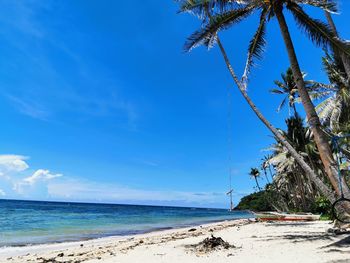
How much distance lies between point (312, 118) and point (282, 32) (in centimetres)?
283

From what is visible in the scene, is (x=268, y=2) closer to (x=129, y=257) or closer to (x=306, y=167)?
(x=306, y=167)

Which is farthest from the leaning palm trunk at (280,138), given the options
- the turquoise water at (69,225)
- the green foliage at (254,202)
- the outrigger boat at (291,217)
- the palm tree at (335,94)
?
the green foliage at (254,202)

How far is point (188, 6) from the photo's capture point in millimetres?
11664

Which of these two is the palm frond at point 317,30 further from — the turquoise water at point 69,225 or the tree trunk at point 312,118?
the turquoise water at point 69,225

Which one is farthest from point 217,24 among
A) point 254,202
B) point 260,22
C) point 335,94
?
point 254,202

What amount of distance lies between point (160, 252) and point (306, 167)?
4.95 metres

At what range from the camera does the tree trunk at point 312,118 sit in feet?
29.4

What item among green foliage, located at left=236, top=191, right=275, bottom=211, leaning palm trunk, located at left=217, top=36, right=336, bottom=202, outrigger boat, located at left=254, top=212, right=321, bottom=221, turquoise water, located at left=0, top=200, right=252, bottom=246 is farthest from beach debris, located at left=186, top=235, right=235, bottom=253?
green foliage, located at left=236, top=191, right=275, bottom=211

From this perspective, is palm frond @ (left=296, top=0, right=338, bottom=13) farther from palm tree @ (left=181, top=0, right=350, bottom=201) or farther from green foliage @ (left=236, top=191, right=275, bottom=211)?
green foliage @ (left=236, top=191, right=275, bottom=211)

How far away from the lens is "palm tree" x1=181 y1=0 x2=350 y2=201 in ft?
30.6

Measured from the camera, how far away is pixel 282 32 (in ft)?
34.0

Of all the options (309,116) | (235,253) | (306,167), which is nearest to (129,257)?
(235,253)

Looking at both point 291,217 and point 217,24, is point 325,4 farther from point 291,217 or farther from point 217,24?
point 291,217

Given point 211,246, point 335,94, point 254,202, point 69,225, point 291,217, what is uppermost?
point 254,202
